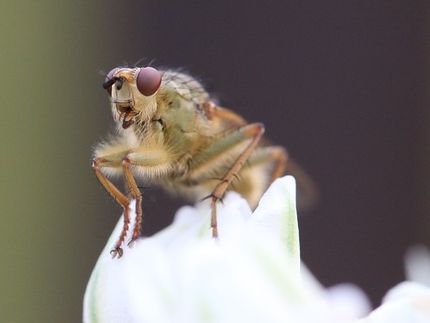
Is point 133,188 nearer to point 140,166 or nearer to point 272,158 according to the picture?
point 140,166

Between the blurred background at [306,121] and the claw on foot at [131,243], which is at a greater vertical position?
the claw on foot at [131,243]

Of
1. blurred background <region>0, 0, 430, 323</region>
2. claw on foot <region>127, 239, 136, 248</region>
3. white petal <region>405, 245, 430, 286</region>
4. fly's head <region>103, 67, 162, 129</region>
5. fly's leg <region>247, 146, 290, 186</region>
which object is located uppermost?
fly's head <region>103, 67, 162, 129</region>

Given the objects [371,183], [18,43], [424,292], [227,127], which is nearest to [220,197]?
[227,127]

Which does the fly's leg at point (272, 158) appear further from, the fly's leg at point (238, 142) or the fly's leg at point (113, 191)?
the fly's leg at point (113, 191)

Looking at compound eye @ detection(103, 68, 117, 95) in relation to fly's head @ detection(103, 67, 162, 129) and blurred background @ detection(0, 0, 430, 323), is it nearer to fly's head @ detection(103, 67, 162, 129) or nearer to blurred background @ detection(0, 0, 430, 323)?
fly's head @ detection(103, 67, 162, 129)

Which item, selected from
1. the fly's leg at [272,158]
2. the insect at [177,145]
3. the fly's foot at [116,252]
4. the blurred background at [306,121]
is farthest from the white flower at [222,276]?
the blurred background at [306,121]

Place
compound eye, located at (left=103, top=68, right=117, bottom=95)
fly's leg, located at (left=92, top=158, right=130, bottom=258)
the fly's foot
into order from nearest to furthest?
the fly's foot, fly's leg, located at (left=92, top=158, right=130, bottom=258), compound eye, located at (left=103, top=68, right=117, bottom=95)

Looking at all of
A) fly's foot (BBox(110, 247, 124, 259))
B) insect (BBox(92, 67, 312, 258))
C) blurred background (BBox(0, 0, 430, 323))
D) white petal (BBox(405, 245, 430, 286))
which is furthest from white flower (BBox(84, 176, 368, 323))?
blurred background (BBox(0, 0, 430, 323))
